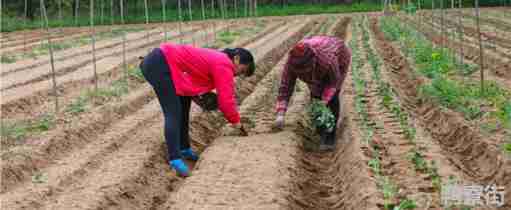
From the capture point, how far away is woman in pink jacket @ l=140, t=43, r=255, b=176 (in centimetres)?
557

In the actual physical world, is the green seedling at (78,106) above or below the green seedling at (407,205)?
above

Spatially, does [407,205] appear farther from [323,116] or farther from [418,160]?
[323,116]

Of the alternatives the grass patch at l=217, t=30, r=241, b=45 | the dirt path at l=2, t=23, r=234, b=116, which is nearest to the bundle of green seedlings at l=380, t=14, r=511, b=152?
the dirt path at l=2, t=23, r=234, b=116

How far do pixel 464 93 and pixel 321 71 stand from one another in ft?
7.16

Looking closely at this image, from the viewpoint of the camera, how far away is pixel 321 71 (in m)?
6.11

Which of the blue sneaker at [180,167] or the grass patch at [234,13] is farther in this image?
the grass patch at [234,13]

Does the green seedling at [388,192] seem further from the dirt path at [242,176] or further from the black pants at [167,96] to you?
the black pants at [167,96]

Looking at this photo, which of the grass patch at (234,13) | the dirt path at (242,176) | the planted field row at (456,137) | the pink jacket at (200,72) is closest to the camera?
the dirt path at (242,176)

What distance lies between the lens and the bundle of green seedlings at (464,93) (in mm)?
6204

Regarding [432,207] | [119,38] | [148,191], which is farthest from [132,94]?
[119,38]

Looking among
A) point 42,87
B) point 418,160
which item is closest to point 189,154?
point 418,160

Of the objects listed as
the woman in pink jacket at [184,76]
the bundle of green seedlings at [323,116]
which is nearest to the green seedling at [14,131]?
the woman in pink jacket at [184,76]

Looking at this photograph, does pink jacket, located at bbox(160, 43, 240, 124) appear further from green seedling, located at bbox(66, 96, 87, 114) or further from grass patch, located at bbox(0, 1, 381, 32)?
grass patch, located at bbox(0, 1, 381, 32)

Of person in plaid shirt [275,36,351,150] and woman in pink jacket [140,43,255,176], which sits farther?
person in plaid shirt [275,36,351,150]
